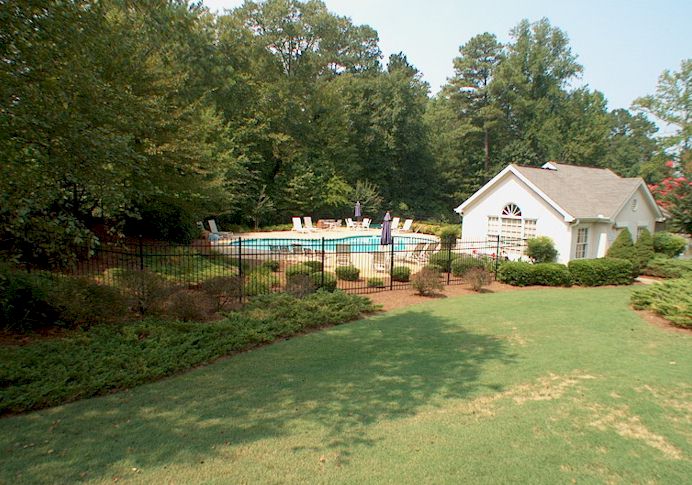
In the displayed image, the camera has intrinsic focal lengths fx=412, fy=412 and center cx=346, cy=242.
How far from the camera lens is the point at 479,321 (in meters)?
10.1

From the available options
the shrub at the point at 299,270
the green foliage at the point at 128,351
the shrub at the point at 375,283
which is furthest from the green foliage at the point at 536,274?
the green foliage at the point at 128,351

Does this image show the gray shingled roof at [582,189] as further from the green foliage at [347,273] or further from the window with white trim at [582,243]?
the green foliage at [347,273]

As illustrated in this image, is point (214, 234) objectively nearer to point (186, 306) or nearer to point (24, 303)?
point (186, 306)

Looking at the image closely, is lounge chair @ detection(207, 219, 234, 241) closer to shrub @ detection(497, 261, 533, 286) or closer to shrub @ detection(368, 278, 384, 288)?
shrub @ detection(368, 278, 384, 288)

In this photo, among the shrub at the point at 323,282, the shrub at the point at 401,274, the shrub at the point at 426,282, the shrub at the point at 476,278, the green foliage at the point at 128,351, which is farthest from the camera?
the shrub at the point at 401,274

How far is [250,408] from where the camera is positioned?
5082 mm

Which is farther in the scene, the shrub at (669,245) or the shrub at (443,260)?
the shrub at (669,245)

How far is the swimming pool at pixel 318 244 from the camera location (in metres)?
17.9

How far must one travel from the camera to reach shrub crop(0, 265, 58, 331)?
26.0ft

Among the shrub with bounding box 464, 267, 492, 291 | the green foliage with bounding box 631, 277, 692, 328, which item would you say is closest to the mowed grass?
the green foliage with bounding box 631, 277, 692, 328

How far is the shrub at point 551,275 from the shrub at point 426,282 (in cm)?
501

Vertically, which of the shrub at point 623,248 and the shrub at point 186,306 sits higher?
the shrub at point 623,248

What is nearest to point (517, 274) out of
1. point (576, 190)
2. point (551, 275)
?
point (551, 275)

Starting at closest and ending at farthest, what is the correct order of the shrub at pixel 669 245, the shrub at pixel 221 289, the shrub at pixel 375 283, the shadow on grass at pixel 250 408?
the shadow on grass at pixel 250 408
the shrub at pixel 221 289
the shrub at pixel 375 283
the shrub at pixel 669 245
